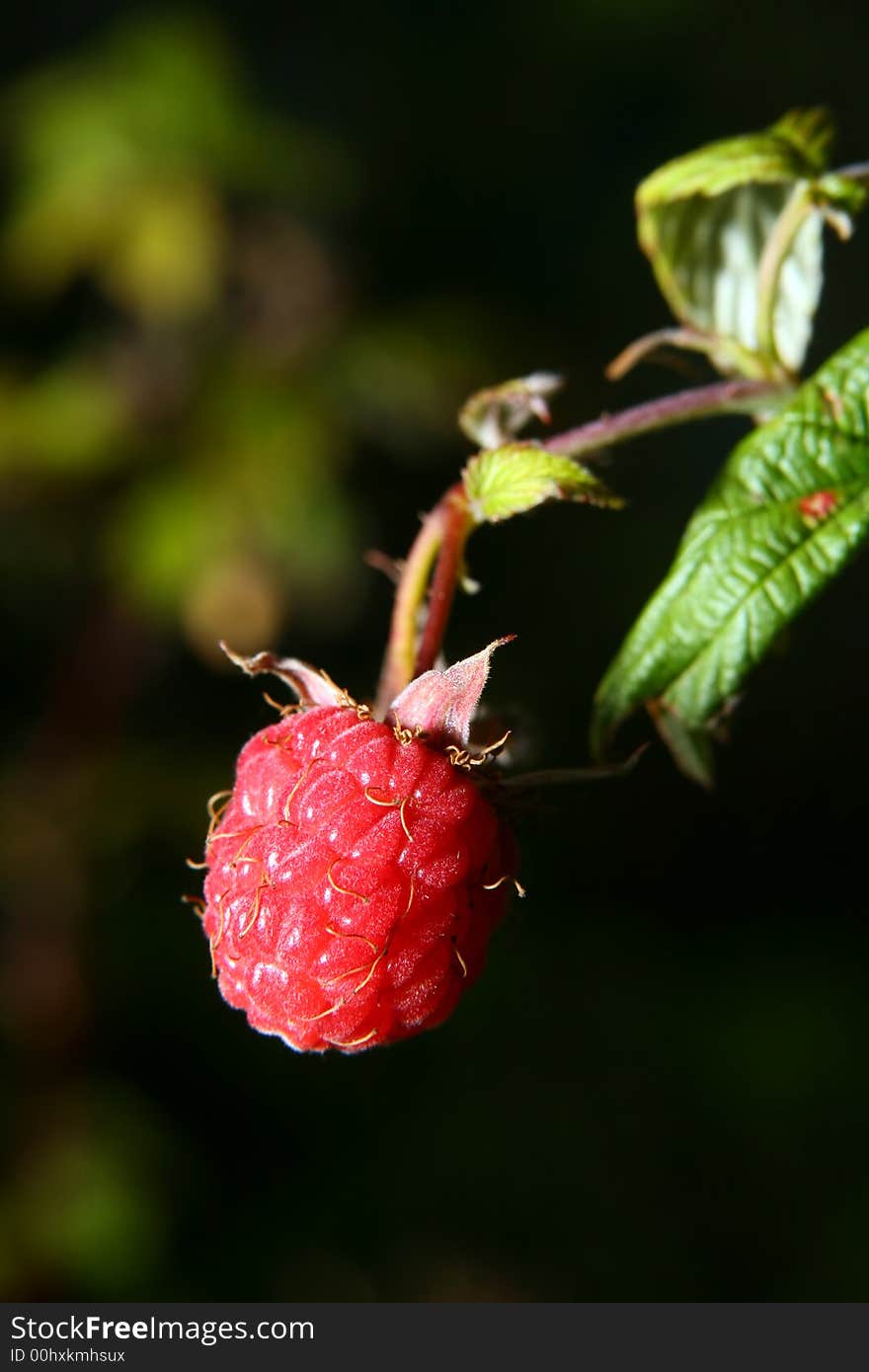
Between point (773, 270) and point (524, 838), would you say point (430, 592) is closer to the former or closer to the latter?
point (773, 270)

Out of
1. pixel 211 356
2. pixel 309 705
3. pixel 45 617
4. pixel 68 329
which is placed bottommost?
pixel 309 705

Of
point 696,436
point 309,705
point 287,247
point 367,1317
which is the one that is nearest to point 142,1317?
point 367,1317

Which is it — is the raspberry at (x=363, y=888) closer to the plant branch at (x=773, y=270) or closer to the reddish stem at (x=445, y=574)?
the reddish stem at (x=445, y=574)

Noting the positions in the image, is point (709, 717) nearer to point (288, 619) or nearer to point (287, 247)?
point (287, 247)

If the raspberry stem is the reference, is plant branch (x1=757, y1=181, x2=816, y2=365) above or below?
above

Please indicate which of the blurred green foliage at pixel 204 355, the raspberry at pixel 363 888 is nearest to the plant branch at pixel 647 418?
the raspberry at pixel 363 888

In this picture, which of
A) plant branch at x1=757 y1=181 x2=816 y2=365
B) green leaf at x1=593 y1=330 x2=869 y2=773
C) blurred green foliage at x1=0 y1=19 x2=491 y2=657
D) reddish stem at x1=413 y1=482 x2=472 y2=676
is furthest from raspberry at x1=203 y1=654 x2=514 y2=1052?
blurred green foliage at x1=0 y1=19 x2=491 y2=657

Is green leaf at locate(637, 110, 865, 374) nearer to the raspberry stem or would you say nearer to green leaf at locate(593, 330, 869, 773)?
green leaf at locate(593, 330, 869, 773)
